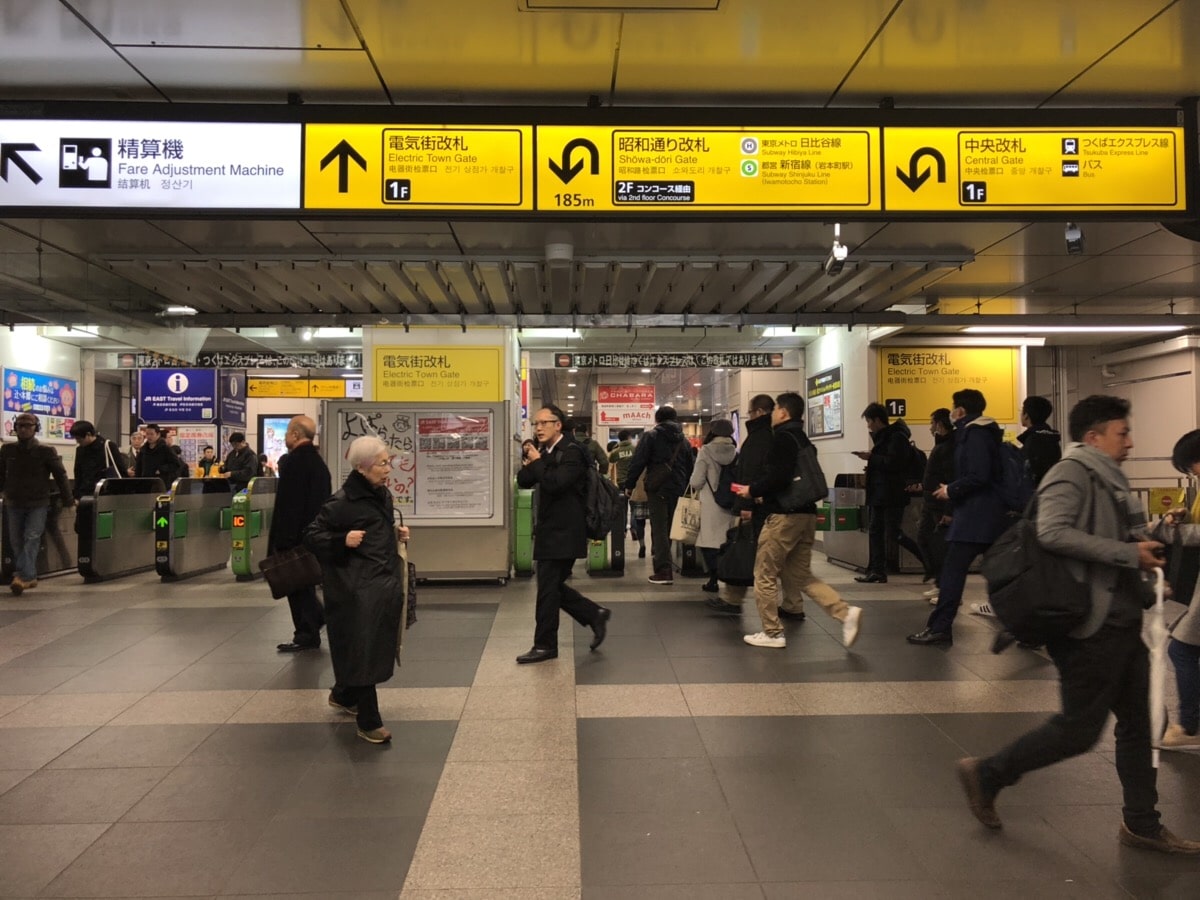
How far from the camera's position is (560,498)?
5.56 m

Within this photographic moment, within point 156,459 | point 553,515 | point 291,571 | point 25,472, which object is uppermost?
point 156,459

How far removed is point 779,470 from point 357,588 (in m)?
3.12

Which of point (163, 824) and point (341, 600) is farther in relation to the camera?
point (341, 600)

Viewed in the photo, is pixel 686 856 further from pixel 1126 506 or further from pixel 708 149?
pixel 708 149

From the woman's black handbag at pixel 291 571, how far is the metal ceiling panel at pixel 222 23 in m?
3.03

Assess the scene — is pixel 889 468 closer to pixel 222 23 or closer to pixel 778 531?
pixel 778 531

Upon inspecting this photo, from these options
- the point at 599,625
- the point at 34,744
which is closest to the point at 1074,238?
the point at 599,625

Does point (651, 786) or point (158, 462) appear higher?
point (158, 462)

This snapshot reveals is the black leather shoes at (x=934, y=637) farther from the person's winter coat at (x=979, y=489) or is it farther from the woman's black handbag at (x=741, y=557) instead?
the woman's black handbag at (x=741, y=557)

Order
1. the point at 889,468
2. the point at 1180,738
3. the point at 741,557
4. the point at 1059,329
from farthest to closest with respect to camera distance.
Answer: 1. the point at 1059,329
2. the point at 889,468
3. the point at 741,557
4. the point at 1180,738

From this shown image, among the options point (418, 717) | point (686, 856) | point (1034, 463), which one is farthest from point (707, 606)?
point (686, 856)

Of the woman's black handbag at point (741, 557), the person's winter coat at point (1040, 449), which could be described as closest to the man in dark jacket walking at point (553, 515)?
the woman's black handbag at point (741, 557)

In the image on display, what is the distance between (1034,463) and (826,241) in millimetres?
2695

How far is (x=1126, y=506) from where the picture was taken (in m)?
3.00
